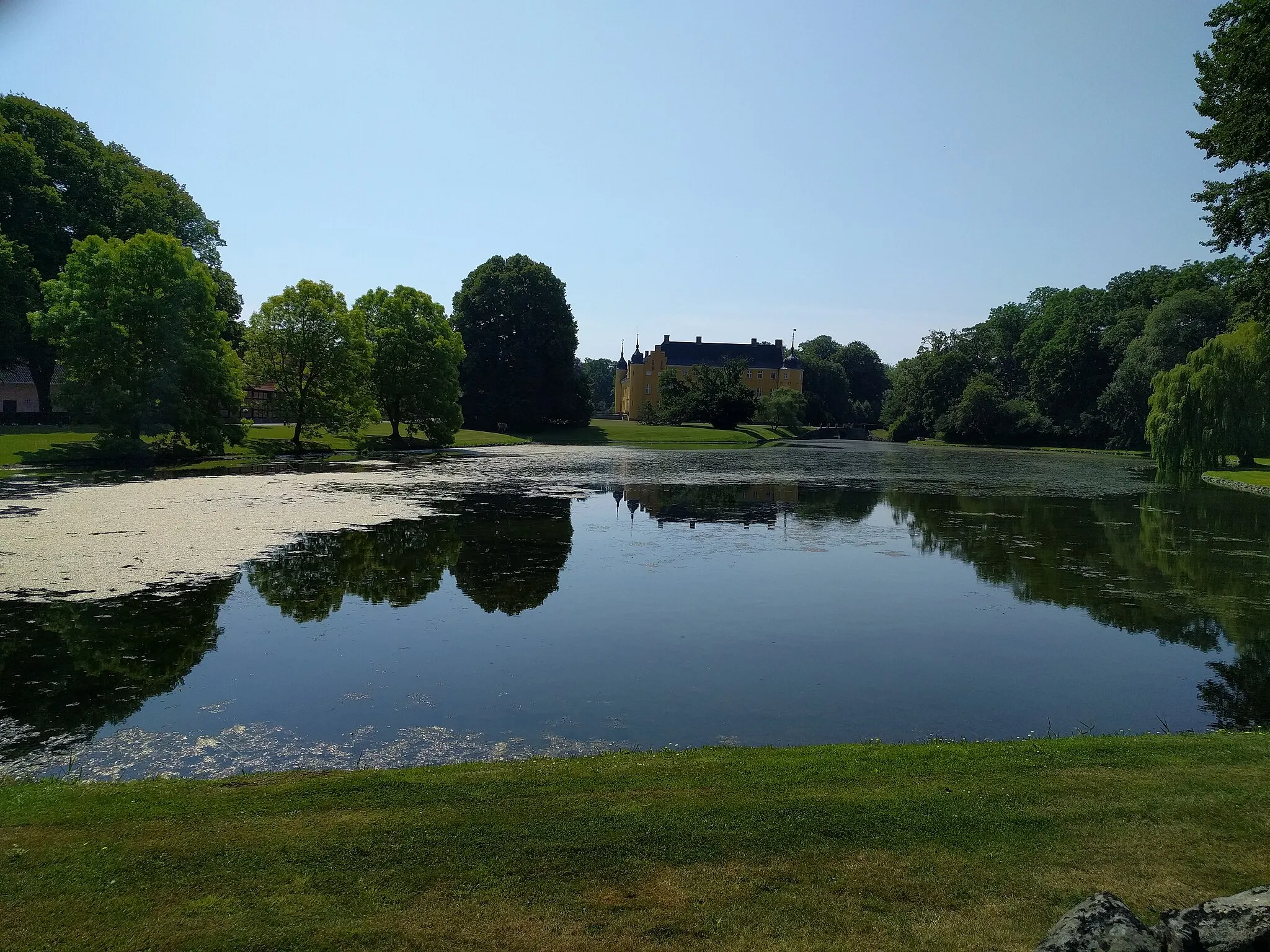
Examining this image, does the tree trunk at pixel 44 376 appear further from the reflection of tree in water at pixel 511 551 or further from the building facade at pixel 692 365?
the building facade at pixel 692 365

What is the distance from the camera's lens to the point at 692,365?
433 ft

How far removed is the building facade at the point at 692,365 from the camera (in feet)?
449

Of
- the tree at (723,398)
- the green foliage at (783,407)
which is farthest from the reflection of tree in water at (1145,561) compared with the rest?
the green foliage at (783,407)

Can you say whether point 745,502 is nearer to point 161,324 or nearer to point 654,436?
point 161,324

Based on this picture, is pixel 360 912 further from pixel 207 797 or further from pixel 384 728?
pixel 384 728

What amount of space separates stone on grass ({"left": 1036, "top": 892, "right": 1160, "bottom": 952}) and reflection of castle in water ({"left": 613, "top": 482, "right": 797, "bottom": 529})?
19.6m

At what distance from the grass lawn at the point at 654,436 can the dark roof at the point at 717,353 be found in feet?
161

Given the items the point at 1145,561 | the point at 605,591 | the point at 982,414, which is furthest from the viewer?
the point at 982,414

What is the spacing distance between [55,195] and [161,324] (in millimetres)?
12783

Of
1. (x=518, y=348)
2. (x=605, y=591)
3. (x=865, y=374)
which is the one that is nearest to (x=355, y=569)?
(x=605, y=591)

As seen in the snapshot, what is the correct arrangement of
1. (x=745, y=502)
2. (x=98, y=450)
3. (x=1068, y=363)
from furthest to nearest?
1. (x=1068, y=363)
2. (x=98, y=450)
3. (x=745, y=502)

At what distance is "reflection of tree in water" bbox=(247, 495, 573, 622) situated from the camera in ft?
46.2

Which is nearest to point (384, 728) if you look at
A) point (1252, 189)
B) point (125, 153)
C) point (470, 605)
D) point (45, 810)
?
point (45, 810)

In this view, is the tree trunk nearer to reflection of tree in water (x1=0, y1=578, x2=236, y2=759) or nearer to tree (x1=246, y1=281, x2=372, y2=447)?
tree (x1=246, y1=281, x2=372, y2=447)
